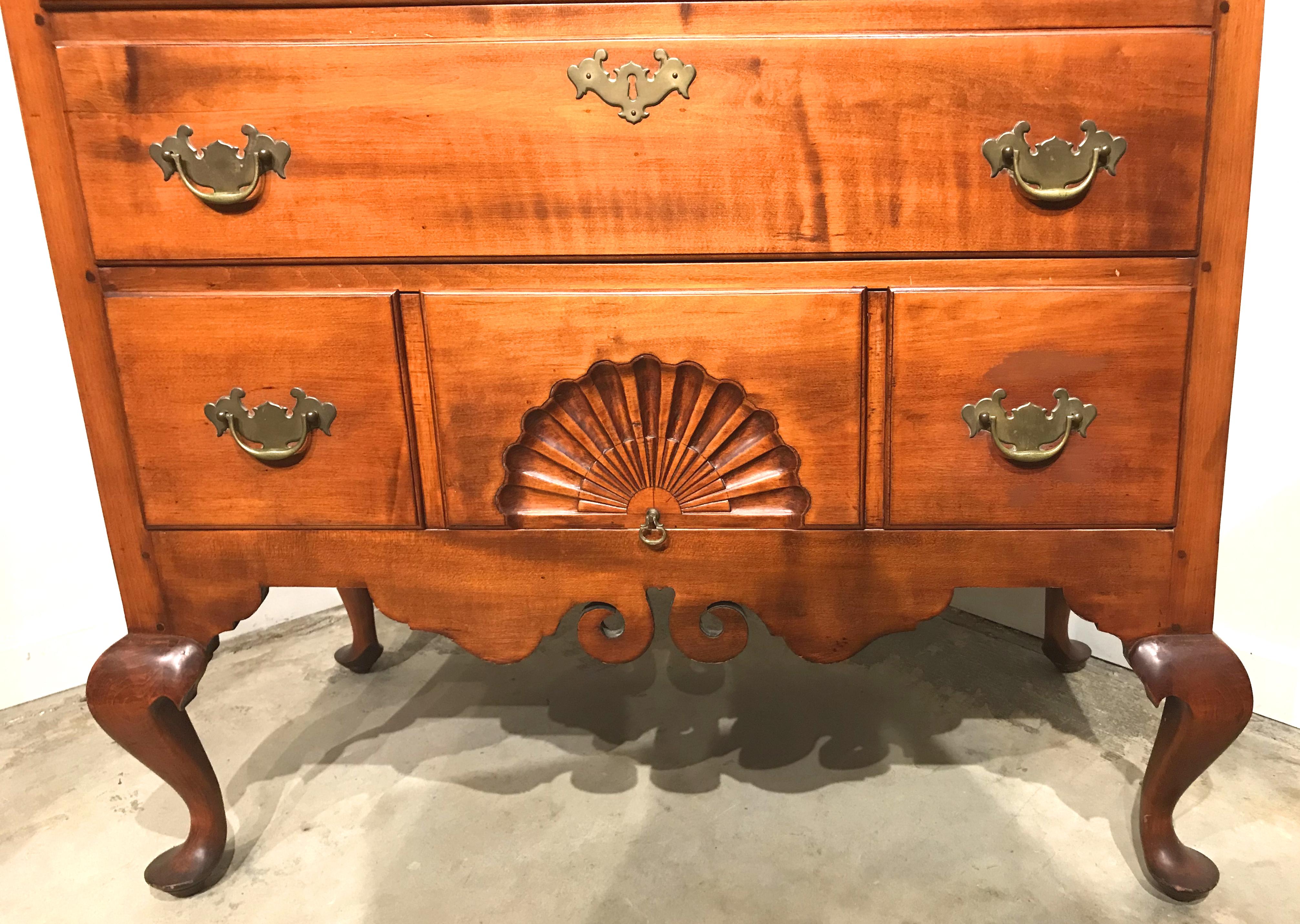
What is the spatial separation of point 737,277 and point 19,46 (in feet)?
2.27

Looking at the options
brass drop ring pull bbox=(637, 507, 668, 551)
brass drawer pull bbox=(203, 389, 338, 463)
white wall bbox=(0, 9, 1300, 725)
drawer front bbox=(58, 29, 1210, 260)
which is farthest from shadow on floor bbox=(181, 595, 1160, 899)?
drawer front bbox=(58, 29, 1210, 260)

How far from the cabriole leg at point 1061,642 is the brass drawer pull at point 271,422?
114cm

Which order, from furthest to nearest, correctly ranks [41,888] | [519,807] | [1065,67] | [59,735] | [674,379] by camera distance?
[59,735] → [519,807] → [41,888] → [674,379] → [1065,67]

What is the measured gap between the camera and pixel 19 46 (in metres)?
0.79

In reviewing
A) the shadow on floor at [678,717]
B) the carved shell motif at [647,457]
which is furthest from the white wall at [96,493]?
the carved shell motif at [647,457]

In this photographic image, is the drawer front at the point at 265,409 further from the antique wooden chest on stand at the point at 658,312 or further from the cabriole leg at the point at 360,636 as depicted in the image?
the cabriole leg at the point at 360,636

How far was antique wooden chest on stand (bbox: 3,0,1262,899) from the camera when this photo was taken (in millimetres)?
773

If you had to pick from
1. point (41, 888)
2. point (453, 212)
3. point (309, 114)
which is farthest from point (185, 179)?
point (41, 888)

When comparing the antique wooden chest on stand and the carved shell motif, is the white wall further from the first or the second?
the carved shell motif

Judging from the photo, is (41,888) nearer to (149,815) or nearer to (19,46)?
(149,815)

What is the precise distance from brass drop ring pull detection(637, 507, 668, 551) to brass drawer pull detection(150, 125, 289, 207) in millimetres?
479

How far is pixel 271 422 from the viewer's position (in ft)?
2.83

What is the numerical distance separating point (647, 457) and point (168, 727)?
611 millimetres

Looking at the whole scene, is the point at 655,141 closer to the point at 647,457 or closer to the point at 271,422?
the point at 647,457
